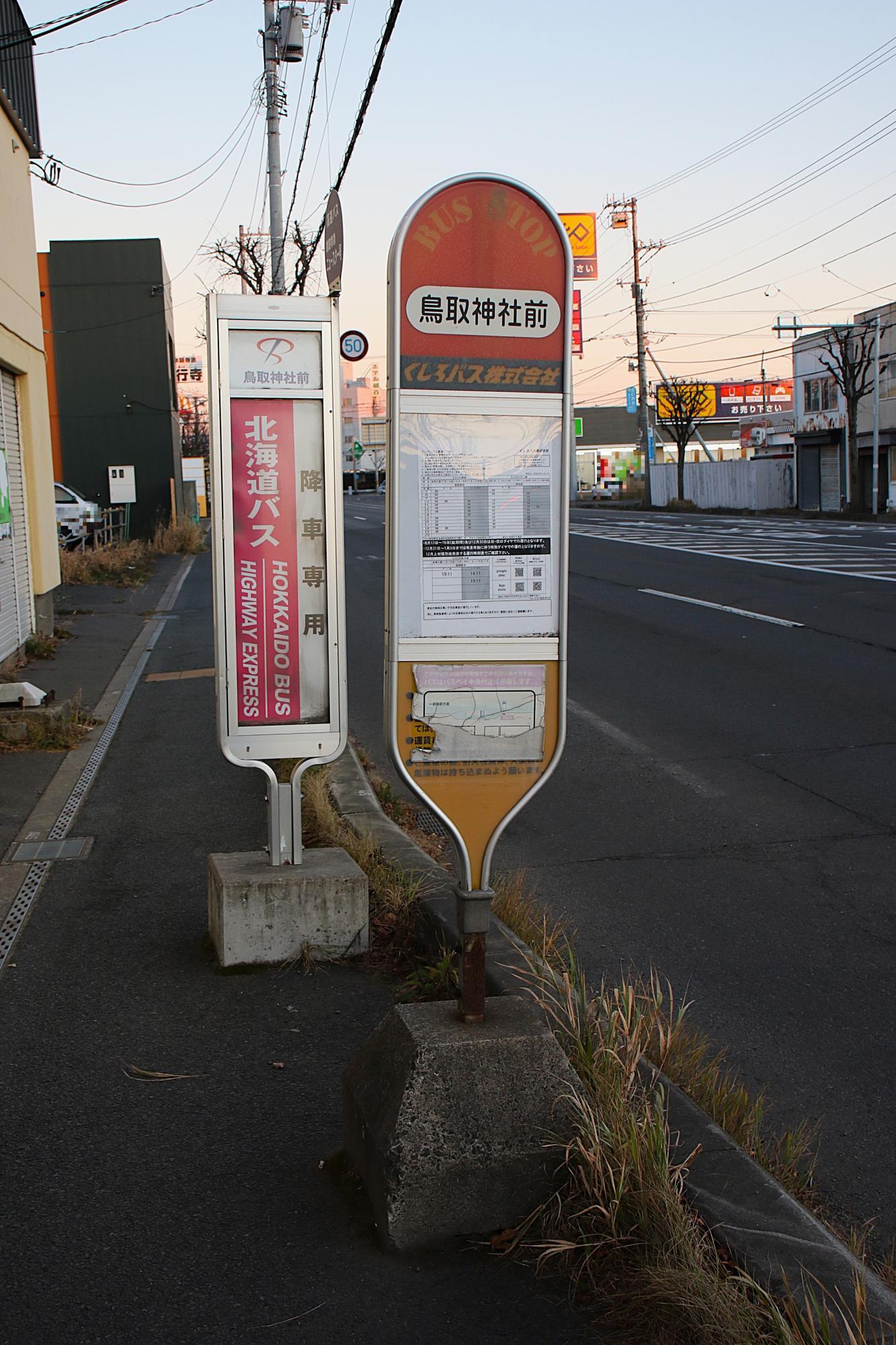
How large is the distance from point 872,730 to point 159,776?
5142mm

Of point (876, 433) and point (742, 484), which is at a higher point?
point (876, 433)

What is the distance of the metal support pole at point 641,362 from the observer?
2485 inches

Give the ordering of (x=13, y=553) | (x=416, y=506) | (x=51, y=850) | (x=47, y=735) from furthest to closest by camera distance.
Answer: (x=13, y=553), (x=47, y=735), (x=51, y=850), (x=416, y=506)

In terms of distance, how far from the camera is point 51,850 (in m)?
6.61

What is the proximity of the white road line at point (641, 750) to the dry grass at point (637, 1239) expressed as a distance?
457 cm

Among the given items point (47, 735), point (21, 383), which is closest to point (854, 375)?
point (21, 383)

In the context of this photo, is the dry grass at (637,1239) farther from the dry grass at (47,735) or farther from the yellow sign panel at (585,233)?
the yellow sign panel at (585,233)

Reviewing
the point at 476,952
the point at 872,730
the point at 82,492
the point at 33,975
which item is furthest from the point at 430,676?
the point at 82,492

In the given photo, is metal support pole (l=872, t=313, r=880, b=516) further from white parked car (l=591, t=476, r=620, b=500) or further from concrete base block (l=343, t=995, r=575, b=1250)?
concrete base block (l=343, t=995, r=575, b=1250)

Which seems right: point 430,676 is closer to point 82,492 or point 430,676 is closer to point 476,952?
point 476,952

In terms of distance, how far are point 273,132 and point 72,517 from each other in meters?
11.6

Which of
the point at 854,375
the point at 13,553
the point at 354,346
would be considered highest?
the point at 854,375

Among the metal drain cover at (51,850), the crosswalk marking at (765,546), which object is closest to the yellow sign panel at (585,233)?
the crosswalk marking at (765,546)

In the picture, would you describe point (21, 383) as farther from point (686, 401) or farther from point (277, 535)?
point (686, 401)
